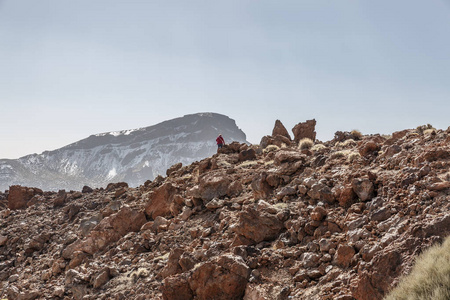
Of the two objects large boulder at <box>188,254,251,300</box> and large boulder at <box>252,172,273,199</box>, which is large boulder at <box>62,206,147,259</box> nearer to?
large boulder at <box>252,172,273,199</box>

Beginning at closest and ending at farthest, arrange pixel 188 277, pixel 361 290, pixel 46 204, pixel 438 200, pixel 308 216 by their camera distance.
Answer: pixel 361 290 → pixel 438 200 → pixel 188 277 → pixel 308 216 → pixel 46 204

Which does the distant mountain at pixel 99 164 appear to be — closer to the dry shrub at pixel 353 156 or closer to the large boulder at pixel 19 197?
the large boulder at pixel 19 197

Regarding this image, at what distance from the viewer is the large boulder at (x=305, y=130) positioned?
20094 mm

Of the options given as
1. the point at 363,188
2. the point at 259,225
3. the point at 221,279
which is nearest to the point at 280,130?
the point at 259,225

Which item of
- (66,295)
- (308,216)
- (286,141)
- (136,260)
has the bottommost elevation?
(66,295)

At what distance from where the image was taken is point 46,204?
2314 centimetres

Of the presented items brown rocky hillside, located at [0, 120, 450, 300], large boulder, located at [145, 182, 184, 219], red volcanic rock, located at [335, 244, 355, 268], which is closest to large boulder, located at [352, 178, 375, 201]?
brown rocky hillside, located at [0, 120, 450, 300]

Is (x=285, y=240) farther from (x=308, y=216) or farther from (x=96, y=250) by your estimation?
(x=96, y=250)

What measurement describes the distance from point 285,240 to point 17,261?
14777 mm

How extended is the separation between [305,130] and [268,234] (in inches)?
514

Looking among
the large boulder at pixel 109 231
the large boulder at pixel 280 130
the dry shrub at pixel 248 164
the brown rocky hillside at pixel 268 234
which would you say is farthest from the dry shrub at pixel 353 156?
the large boulder at pixel 280 130

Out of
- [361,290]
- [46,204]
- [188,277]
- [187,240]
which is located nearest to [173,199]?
[187,240]

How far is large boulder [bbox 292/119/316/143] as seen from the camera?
2009cm

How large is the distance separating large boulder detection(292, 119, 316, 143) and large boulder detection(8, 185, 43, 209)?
70.7 feet
